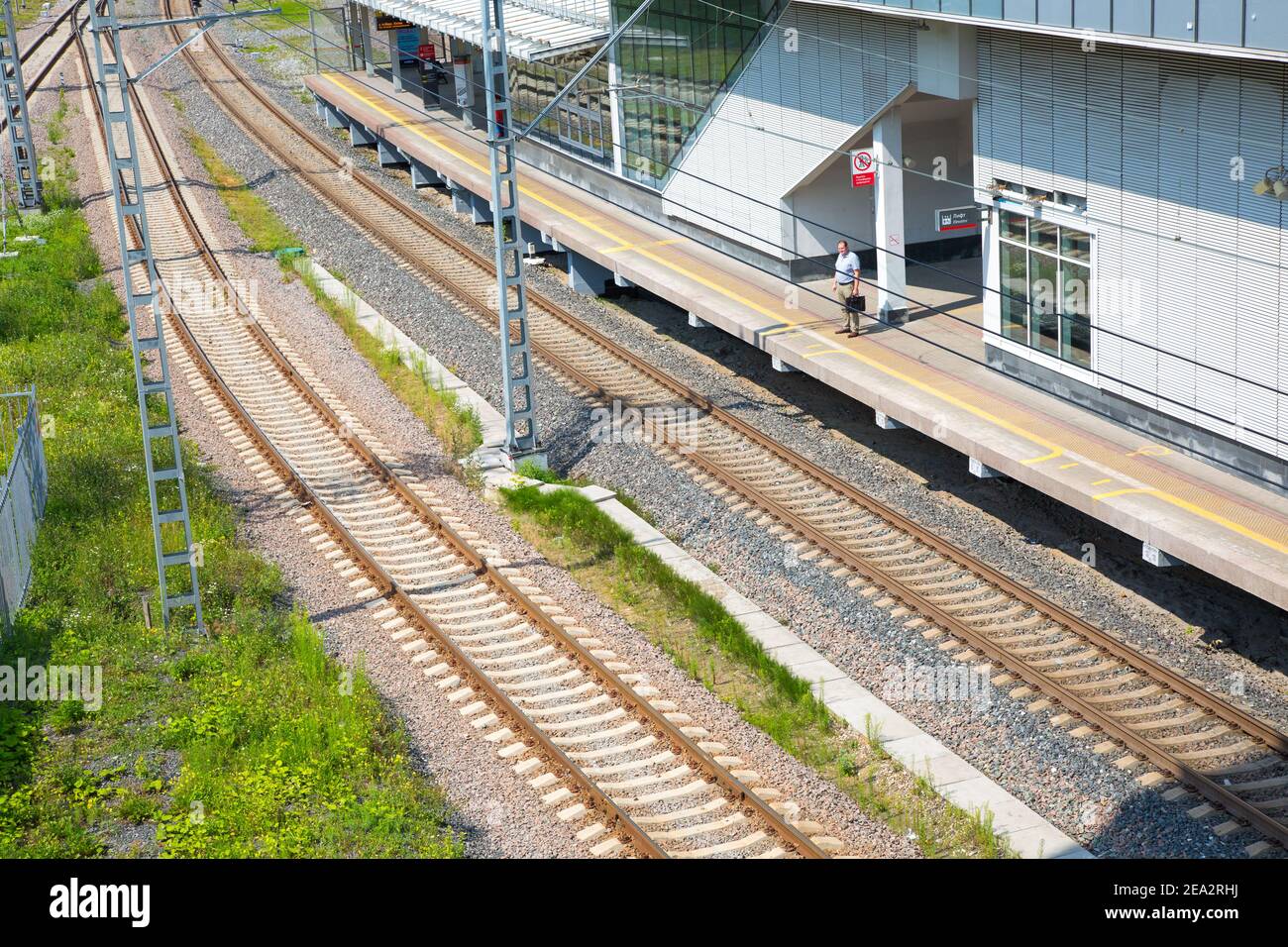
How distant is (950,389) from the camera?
18.9 m

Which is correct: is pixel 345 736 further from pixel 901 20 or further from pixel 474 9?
pixel 474 9

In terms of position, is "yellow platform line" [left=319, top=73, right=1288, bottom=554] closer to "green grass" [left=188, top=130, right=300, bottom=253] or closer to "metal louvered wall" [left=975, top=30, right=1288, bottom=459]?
"metal louvered wall" [left=975, top=30, right=1288, bottom=459]

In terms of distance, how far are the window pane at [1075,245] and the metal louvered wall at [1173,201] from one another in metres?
0.32

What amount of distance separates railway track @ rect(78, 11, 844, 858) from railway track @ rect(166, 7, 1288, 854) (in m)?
3.11

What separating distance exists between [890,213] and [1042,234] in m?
4.13

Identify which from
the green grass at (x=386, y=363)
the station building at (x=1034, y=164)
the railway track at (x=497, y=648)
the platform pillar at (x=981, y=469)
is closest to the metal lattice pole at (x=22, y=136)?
the green grass at (x=386, y=363)

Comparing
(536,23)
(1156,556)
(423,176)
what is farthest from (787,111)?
(423,176)

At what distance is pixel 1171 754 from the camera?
12.1m

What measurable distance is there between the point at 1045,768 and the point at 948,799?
1.17m

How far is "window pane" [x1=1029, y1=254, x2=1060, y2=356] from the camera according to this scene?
18.5m

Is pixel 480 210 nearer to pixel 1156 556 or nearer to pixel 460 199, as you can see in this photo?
pixel 460 199

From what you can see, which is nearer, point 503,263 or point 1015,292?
point 503,263

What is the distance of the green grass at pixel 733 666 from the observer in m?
11.3

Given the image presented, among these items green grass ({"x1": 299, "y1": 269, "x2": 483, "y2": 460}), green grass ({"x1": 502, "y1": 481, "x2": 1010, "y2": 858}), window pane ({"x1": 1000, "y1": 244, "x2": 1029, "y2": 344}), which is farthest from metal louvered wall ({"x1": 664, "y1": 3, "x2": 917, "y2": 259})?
green grass ({"x1": 502, "y1": 481, "x2": 1010, "y2": 858})
